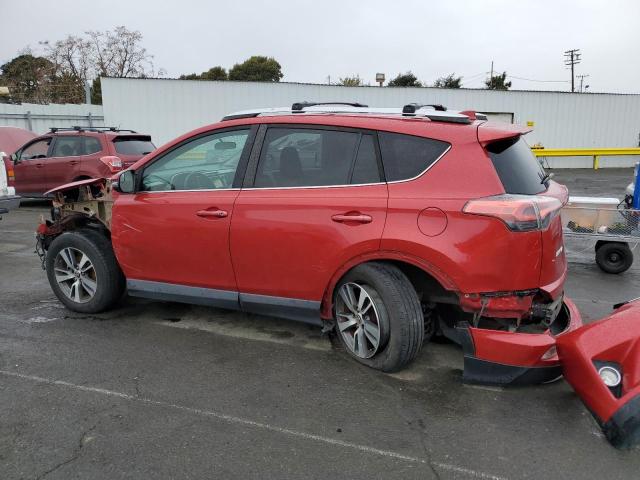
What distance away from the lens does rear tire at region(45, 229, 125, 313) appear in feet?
15.2

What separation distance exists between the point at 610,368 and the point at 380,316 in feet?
4.40

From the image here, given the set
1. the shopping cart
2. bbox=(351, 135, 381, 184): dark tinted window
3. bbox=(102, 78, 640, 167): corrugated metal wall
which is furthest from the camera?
bbox=(102, 78, 640, 167): corrugated metal wall

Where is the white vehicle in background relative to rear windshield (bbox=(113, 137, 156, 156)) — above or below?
below

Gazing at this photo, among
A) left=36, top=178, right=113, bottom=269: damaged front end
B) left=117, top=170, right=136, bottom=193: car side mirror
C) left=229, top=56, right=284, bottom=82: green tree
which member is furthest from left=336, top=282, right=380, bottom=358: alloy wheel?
left=229, top=56, right=284, bottom=82: green tree

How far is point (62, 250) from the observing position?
4.80 m

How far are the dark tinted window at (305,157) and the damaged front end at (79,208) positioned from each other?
5.59 ft

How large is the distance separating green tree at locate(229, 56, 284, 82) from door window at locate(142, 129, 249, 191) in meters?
53.8

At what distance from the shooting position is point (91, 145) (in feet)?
35.3

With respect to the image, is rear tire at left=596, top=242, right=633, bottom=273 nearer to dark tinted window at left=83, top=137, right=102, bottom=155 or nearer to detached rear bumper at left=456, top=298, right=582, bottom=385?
detached rear bumper at left=456, top=298, right=582, bottom=385

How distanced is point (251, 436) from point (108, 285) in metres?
2.43

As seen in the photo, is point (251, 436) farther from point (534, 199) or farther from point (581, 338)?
point (534, 199)

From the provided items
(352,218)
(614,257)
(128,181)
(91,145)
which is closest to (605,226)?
(614,257)

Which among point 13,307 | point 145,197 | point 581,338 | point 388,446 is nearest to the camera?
point 388,446

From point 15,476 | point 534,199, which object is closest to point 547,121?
point 534,199
